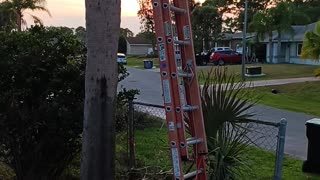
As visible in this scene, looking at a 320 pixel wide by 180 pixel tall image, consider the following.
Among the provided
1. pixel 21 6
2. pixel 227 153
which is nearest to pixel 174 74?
pixel 227 153

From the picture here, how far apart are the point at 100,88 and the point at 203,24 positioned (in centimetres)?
5664

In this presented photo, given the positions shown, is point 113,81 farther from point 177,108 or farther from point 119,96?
point 119,96

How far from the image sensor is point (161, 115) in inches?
516

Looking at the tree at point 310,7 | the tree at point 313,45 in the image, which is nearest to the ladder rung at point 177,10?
the tree at point 313,45

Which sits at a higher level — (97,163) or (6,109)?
(6,109)

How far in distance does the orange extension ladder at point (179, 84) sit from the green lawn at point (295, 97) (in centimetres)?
1079

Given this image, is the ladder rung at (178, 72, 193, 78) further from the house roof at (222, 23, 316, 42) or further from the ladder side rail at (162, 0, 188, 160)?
the house roof at (222, 23, 316, 42)

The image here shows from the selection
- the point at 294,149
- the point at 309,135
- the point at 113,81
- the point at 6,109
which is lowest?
the point at 294,149

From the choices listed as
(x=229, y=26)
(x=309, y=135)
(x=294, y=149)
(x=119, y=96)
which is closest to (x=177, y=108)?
(x=119, y=96)

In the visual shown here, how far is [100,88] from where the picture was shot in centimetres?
393

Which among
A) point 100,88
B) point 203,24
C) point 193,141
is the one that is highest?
point 203,24

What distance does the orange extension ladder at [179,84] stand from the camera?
401cm

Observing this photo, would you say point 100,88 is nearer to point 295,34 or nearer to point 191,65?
point 191,65

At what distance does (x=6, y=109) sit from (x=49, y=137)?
0.51m
